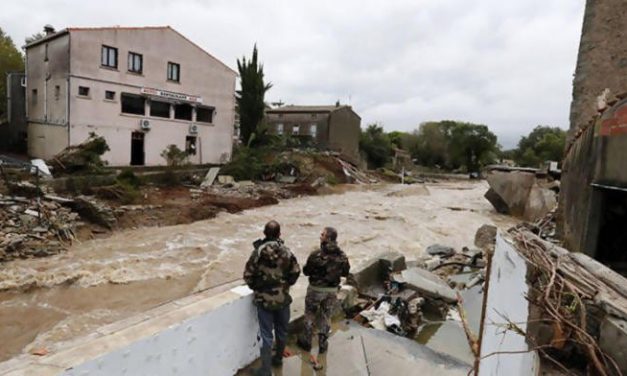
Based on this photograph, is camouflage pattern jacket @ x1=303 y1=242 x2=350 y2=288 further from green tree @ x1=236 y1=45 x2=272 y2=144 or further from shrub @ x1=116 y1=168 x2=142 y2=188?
green tree @ x1=236 y1=45 x2=272 y2=144

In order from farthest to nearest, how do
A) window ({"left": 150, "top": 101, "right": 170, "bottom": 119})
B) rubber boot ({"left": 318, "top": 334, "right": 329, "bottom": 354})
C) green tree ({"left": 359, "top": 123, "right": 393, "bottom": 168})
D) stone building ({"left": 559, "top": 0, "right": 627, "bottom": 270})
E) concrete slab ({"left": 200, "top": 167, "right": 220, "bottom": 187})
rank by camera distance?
green tree ({"left": 359, "top": 123, "right": 393, "bottom": 168}) → window ({"left": 150, "top": 101, "right": 170, "bottom": 119}) → concrete slab ({"left": 200, "top": 167, "right": 220, "bottom": 187}) → stone building ({"left": 559, "top": 0, "right": 627, "bottom": 270}) → rubber boot ({"left": 318, "top": 334, "right": 329, "bottom": 354})

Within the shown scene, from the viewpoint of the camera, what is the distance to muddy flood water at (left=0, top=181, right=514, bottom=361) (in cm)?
827

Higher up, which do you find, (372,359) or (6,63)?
(6,63)

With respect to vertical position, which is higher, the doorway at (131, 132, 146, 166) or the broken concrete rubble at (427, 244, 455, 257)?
the doorway at (131, 132, 146, 166)

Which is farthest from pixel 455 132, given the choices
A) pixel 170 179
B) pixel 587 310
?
pixel 587 310

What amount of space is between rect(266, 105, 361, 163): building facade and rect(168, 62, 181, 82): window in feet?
52.6

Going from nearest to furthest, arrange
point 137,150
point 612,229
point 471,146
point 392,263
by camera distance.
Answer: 1. point 612,229
2. point 392,263
3. point 137,150
4. point 471,146

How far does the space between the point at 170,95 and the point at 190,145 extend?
388cm

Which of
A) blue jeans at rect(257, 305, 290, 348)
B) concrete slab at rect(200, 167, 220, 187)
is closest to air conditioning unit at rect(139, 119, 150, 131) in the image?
concrete slab at rect(200, 167, 220, 187)

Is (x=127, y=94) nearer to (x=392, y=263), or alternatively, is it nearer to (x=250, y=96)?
(x=250, y=96)

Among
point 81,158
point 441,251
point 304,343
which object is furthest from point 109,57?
point 304,343

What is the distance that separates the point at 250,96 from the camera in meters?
33.1

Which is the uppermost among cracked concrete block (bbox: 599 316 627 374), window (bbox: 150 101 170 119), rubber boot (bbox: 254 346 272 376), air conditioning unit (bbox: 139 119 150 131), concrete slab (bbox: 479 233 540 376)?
window (bbox: 150 101 170 119)

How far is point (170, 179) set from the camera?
2245 centimetres
